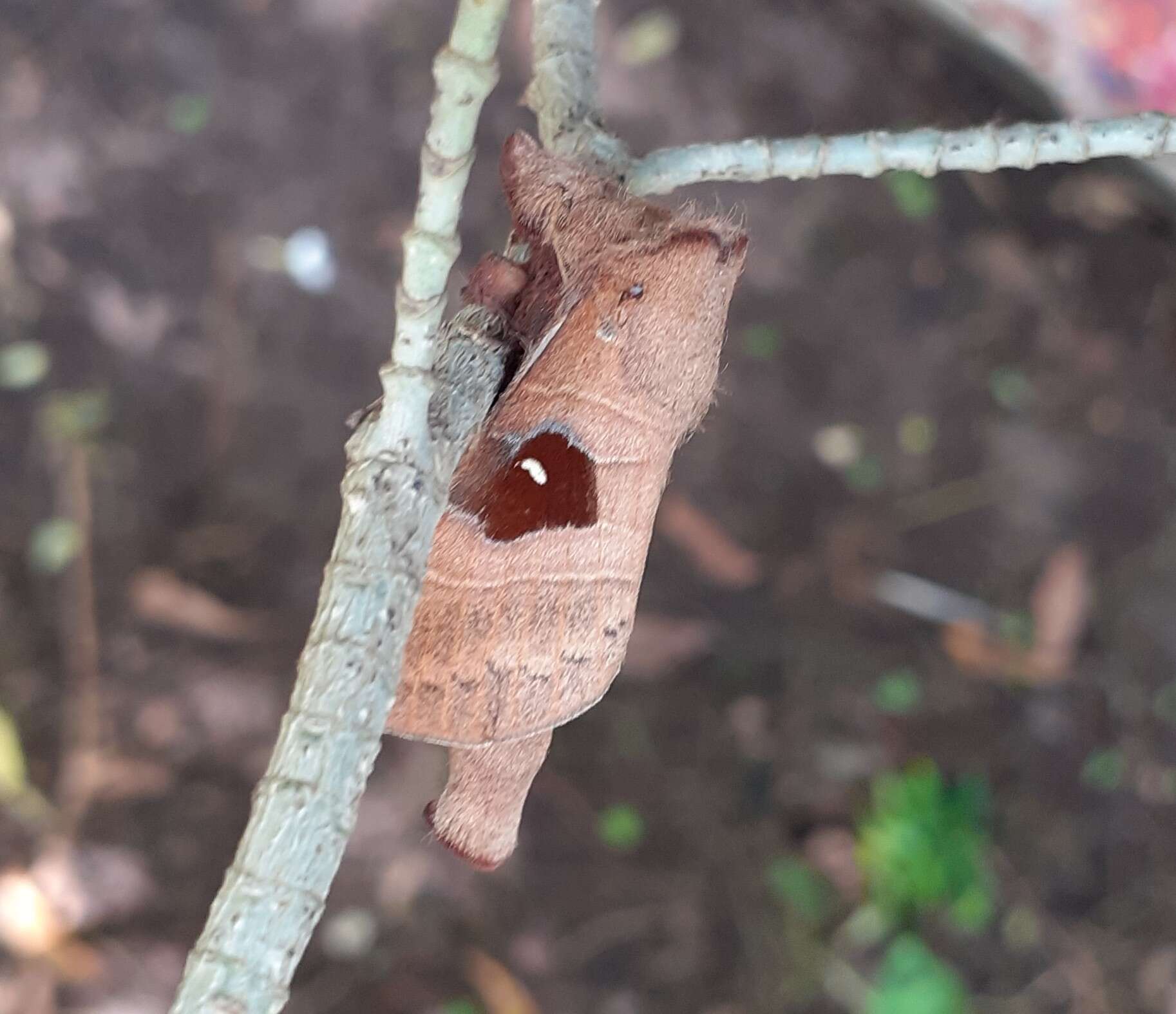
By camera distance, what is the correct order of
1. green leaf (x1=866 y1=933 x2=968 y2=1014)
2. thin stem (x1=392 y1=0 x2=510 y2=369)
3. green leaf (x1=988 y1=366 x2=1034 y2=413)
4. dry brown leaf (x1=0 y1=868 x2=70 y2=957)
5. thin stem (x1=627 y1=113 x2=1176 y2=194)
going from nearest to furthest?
thin stem (x1=392 y1=0 x2=510 y2=369) → thin stem (x1=627 y1=113 x2=1176 y2=194) → dry brown leaf (x1=0 y1=868 x2=70 y2=957) → green leaf (x1=866 y1=933 x2=968 y2=1014) → green leaf (x1=988 y1=366 x2=1034 y2=413)

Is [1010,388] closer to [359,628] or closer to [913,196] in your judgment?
[913,196]

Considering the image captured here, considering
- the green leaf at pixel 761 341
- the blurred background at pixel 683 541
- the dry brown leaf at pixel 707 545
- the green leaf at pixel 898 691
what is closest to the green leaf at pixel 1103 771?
the blurred background at pixel 683 541

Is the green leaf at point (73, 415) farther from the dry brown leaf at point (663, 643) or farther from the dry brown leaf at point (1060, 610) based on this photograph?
the dry brown leaf at point (1060, 610)

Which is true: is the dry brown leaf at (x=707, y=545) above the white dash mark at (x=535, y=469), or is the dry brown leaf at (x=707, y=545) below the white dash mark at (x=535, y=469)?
above

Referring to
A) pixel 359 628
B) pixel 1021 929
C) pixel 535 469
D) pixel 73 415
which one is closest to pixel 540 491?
pixel 535 469

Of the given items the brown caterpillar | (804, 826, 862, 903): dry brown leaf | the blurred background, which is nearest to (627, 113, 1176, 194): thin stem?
the brown caterpillar

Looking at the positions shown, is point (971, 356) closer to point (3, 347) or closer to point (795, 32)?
point (795, 32)

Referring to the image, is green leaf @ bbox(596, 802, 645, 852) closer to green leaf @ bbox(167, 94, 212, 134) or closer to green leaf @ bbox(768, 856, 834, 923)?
green leaf @ bbox(768, 856, 834, 923)

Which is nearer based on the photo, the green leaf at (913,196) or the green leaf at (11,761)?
the green leaf at (11,761)
